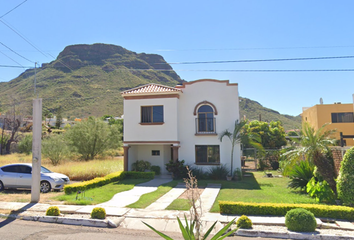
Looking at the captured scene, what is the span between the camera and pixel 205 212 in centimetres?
877

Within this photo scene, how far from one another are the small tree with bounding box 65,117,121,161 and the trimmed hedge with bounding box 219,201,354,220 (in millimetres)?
20191

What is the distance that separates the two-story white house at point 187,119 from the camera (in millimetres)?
17531

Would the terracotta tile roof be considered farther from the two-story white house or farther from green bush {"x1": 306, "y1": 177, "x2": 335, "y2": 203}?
green bush {"x1": 306, "y1": 177, "x2": 335, "y2": 203}

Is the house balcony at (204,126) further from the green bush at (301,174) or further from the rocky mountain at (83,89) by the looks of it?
the rocky mountain at (83,89)

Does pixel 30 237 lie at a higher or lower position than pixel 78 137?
lower

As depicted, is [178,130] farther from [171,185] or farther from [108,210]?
[108,210]

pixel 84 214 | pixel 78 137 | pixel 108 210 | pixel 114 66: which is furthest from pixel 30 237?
pixel 114 66

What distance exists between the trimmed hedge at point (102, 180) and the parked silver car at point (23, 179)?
125 cm

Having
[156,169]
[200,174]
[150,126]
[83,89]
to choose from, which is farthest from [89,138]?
[83,89]

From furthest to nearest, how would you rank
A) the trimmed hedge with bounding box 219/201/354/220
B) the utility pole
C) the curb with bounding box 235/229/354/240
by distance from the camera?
the utility pole
the trimmed hedge with bounding box 219/201/354/220
the curb with bounding box 235/229/354/240

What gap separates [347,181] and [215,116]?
9.98 m

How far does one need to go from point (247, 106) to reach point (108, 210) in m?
66.7

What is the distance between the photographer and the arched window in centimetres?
1789

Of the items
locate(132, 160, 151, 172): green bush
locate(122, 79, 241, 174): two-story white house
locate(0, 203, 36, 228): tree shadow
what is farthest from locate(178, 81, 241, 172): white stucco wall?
locate(0, 203, 36, 228): tree shadow
